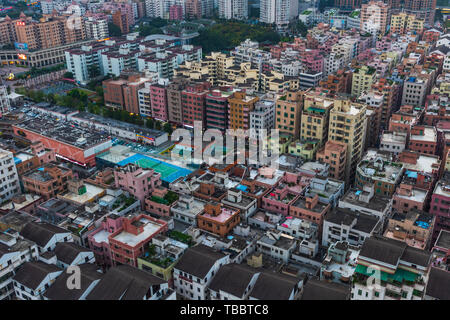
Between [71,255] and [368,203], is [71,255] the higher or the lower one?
the lower one

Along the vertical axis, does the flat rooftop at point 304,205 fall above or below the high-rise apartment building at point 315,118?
below

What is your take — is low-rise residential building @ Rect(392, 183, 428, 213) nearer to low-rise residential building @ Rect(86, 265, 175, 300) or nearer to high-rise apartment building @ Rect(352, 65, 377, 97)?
low-rise residential building @ Rect(86, 265, 175, 300)

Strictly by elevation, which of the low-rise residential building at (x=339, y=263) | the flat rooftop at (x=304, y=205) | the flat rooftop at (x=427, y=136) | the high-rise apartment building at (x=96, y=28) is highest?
the high-rise apartment building at (x=96, y=28)

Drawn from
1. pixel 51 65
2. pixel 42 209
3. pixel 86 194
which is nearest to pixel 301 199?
pixel 86 194

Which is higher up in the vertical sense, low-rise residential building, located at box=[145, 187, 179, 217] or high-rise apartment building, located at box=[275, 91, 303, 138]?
high-rise apartment building, located at box=[275, 91, 303, 138]

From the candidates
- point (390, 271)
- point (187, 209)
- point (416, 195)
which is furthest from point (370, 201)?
point (187, 209)

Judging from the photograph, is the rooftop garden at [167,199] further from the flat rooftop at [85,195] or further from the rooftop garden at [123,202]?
the flat rooftop at [85,195]

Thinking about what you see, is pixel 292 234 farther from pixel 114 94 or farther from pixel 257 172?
pixel 114 94

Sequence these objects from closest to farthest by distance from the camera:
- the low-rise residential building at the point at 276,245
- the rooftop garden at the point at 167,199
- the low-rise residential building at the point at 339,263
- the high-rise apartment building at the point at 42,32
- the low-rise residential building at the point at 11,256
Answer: the low-rise residential building at the point at 11,256, the low-rise residential building at the point at 339,263, the low-rise residential building at the point at 276,245, the rooftop garden at the point at 167,199, the high-rise apartment building at the point at 42,32

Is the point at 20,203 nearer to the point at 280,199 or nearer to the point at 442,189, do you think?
the point at 280,199

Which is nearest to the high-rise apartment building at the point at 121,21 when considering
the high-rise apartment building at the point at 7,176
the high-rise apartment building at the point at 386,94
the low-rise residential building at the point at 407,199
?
the high-rise apartment building at the point at 386,94

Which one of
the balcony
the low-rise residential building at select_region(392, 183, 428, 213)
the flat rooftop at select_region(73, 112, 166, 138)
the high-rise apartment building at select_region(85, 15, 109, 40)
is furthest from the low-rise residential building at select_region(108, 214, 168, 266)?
the high-rise apartment building at select_region(85, 15, 109, 40)
